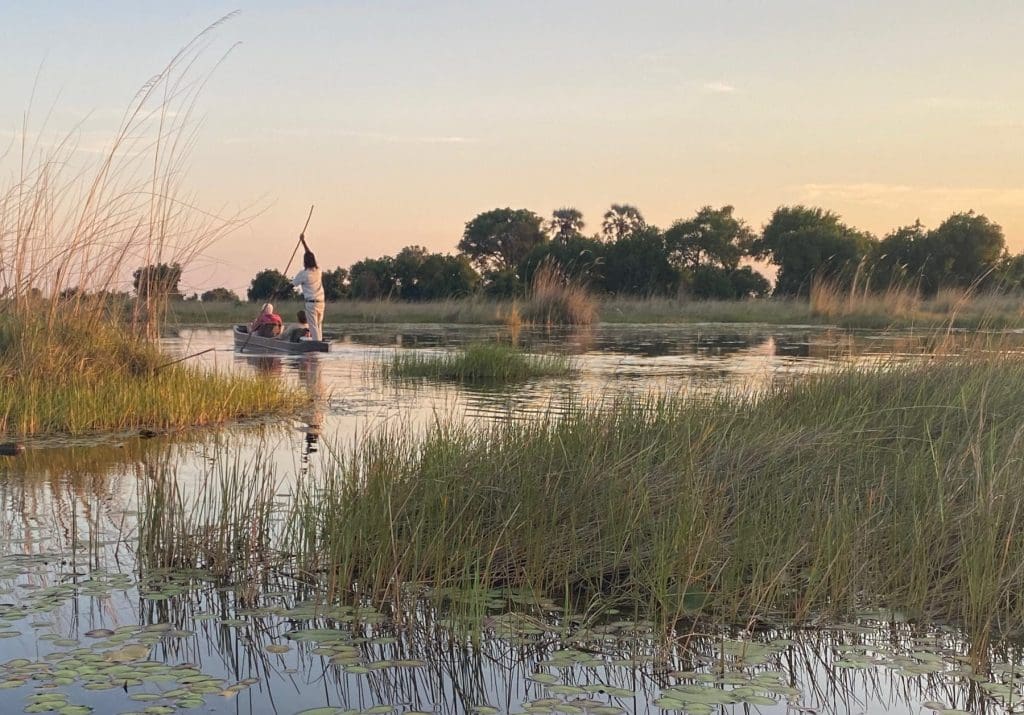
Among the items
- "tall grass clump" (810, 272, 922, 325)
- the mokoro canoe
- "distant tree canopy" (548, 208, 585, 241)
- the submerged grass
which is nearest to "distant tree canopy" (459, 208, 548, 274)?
"distant tree canopy" (548, 208, 585, 241)

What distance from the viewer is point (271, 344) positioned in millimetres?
20719

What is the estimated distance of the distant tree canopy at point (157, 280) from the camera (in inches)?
416

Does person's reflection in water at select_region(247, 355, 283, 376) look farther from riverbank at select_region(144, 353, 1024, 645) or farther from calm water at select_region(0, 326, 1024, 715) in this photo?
calm water at select_region(0, 326, 1024, 715)

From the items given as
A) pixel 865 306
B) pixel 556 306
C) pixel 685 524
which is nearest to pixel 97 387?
pixel 685 524

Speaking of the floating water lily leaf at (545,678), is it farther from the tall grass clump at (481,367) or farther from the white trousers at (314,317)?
the white trousers at (314,317)

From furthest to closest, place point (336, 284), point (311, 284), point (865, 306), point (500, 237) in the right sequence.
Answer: point (500, 237) < point (336, 284) < point (865, 306) < point (311, 284)

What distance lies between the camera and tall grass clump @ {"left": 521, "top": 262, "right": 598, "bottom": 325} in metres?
31.9

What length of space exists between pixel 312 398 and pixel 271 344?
8.40 meters

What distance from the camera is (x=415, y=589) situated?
450 centimetres

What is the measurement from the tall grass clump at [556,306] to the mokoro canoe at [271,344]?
11.6 metres

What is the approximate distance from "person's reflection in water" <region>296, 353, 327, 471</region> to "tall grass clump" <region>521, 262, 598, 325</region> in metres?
12.6

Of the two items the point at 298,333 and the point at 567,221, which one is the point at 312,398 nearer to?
the point at 298,333

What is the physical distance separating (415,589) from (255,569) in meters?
0.84

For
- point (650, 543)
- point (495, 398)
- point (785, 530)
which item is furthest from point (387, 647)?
point (495, 398)
